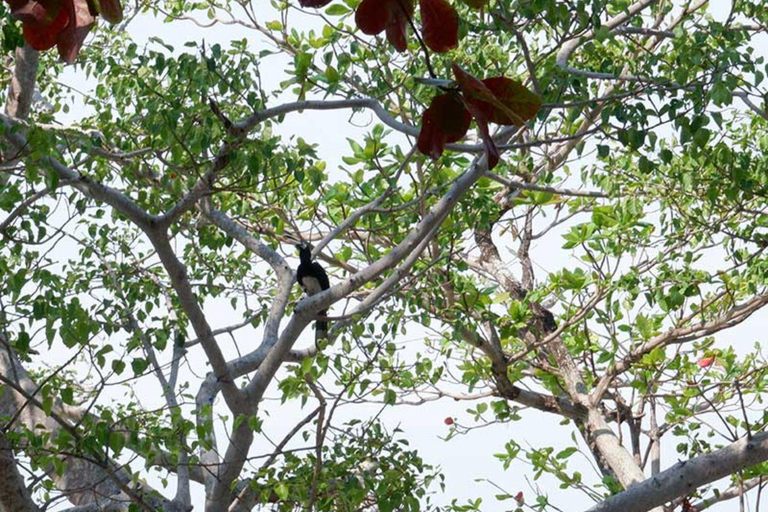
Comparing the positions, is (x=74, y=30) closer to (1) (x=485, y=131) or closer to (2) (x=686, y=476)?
(1) (x=485, y=131)

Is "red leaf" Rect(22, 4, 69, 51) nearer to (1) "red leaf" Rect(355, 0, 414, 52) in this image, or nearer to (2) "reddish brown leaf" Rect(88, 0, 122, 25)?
(2) "reddish brown leaf" Rect(88, 0, 122, 25)

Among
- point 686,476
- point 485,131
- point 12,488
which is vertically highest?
point 12,488

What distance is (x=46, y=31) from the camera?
456mm

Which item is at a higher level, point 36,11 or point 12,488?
point 12,488

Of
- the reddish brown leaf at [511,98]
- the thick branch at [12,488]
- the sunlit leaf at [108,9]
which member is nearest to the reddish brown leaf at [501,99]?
the reddish brown leaf at [511,98]

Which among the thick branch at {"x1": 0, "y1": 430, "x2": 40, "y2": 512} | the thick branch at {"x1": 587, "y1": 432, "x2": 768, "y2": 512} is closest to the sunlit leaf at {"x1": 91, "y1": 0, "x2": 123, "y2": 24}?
the thick branch at {"x1": 0, "y1": 430, "x2": 40, "y2": 512}

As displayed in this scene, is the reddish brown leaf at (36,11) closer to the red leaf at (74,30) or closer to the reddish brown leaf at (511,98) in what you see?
the red leaf at (74,30)

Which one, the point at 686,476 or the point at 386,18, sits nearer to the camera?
the point at 386,18

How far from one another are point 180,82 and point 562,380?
109 inches

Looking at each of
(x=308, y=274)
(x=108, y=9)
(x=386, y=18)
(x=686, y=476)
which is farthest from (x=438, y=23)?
(x=308, y=274)

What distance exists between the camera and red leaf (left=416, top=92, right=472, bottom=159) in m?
0.50

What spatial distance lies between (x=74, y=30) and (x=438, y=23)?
179 millimetres

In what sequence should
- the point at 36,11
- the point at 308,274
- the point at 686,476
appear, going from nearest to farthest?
the point at 36,11, the point at 686,476, the point at 308,274

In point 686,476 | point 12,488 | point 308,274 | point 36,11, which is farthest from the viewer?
point 308,274
